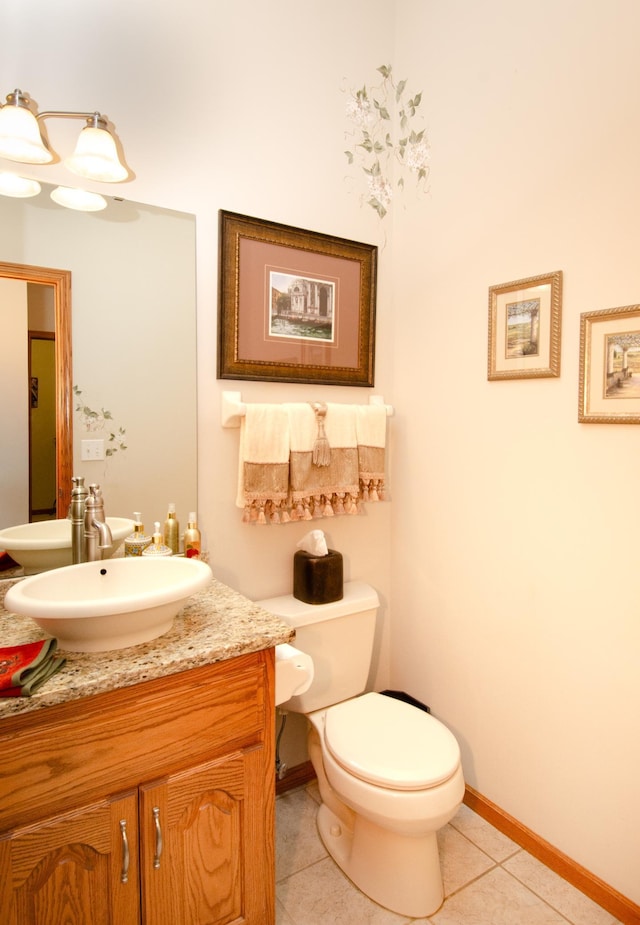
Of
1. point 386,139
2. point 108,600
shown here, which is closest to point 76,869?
point 108,600

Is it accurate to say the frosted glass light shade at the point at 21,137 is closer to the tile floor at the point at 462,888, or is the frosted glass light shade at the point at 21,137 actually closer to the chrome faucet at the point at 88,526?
the chrome faucet at the point at 88,526

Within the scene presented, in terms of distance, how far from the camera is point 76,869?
100 centimetres

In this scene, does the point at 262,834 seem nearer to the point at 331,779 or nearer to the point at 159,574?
the point at 331,779

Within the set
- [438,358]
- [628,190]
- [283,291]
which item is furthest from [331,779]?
[628,190]

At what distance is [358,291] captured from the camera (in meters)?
2.05

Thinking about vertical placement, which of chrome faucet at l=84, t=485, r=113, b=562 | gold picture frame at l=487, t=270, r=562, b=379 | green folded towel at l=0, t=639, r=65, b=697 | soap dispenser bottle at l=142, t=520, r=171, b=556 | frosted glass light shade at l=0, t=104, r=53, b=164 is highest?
frosted glass light shade at l=0, t=104, r=53, b=164

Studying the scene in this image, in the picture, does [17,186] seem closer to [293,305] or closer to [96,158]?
[96,158]

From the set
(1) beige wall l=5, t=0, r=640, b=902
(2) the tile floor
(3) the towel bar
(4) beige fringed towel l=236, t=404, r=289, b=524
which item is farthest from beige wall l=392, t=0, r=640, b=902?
(3) the towel bar

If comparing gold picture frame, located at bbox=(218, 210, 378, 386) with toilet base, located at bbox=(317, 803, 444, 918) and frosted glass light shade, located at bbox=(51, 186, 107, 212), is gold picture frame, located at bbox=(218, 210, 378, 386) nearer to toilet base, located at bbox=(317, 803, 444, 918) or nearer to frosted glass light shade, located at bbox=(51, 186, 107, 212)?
frosted glass light shade, located at bbox=(51, 186, 107, 212)

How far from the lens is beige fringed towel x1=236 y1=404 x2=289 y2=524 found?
169 cm

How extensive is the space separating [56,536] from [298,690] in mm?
799

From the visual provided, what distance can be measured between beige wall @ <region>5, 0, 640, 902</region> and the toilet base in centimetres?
40

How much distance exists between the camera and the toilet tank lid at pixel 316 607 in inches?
69.4

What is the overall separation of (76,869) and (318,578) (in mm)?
1024
